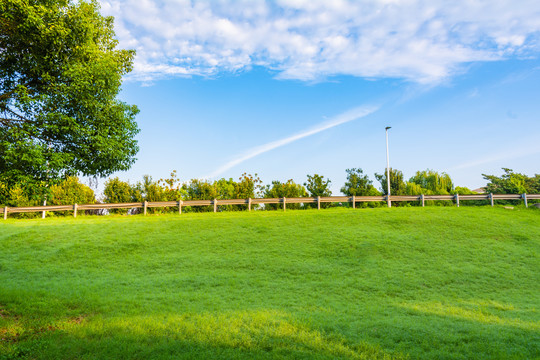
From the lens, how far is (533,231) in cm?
1780

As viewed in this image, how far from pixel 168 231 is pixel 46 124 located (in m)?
8.96

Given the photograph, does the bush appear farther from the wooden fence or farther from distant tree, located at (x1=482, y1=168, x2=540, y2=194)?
distant tree, located at (x1=482, y1=168, x2=540, y2=194)

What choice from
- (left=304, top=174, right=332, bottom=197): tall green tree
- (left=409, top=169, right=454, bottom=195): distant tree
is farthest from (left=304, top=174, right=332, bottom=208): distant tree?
(left=409, top=169, right=454, bottom=195): distant tree

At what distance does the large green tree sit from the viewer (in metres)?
10.2

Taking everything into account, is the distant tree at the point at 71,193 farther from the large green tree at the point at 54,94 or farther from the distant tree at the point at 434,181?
the distant tree at the point at 434,181

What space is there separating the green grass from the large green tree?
414 cm

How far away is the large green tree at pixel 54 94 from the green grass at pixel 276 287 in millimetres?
4142

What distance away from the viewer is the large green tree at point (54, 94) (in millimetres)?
10219

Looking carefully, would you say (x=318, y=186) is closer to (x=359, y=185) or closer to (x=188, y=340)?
(x=359, y=185)

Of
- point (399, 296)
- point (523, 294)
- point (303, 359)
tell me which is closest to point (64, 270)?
point (303, 359)

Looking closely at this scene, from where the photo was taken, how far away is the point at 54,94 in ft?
35.8

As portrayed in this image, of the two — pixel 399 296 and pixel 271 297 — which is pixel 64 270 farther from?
pixel 399 296

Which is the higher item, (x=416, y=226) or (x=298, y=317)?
(x=416, y=226)

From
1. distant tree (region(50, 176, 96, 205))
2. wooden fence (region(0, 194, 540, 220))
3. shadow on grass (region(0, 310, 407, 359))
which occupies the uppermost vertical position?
distant tree (region(50, 176, 96, 205))
